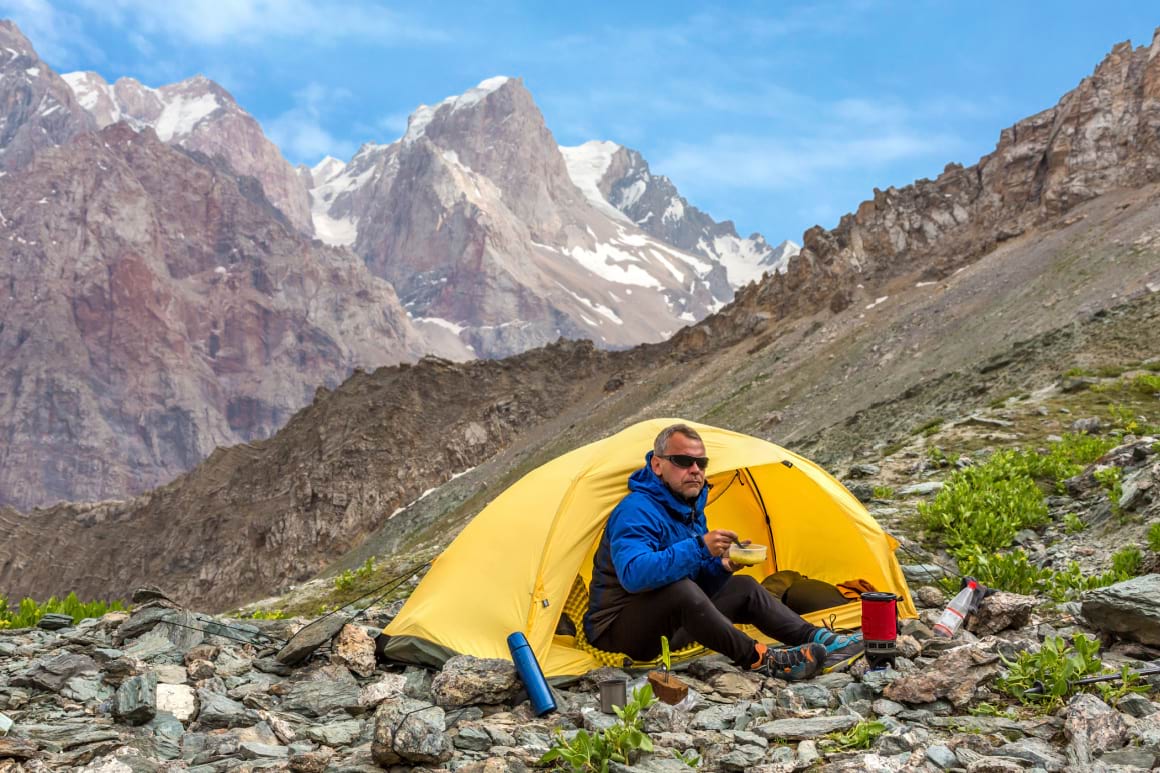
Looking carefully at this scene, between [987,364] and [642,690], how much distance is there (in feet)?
76.0

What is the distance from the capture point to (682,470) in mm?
7418

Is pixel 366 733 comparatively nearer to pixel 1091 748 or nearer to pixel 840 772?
pixel 840 772

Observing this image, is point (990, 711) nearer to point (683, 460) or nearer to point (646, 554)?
point (646, 554)

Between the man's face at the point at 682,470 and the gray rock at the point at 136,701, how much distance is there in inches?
161

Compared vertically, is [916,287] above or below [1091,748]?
above

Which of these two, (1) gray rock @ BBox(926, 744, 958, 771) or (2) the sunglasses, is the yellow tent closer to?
(2) the sunglasses

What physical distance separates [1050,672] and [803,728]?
1.57m

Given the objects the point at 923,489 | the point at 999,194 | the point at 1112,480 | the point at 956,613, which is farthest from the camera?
the point at 999,194

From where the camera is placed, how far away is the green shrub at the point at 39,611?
9234mm

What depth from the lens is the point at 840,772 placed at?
15.5 ft

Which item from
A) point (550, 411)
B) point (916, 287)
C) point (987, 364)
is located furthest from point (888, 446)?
point (550, 411)

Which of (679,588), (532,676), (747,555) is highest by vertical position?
(747,555)

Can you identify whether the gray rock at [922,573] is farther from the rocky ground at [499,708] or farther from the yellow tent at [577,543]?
the yellow tent at [577,543]

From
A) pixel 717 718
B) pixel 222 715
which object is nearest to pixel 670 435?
pixel 717 718
